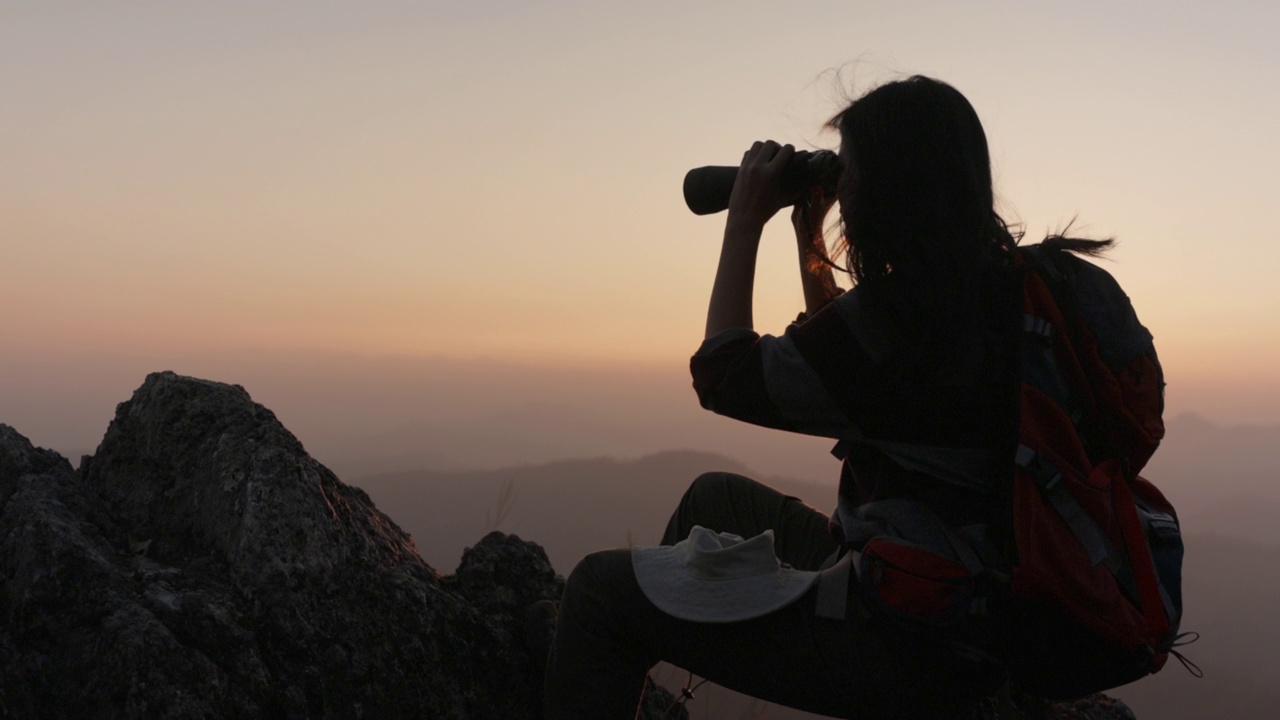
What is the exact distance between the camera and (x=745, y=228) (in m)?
2.49

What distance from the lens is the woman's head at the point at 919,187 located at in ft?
7.01

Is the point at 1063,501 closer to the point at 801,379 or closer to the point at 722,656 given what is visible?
the point at 801,379

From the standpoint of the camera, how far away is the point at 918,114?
87.0 inches

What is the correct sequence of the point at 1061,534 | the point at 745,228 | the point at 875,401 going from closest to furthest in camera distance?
the point at 1061,534
the point at 875,401
the point at 745,228

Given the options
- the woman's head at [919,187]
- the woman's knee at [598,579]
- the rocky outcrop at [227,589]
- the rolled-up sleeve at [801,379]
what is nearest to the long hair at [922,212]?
the woman's head at [919,187]

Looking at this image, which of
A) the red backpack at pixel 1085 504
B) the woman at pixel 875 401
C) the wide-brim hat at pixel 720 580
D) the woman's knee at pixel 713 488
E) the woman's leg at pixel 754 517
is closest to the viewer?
the red backpack at pixel 1085 504

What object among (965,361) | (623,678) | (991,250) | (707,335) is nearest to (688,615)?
(623,678)

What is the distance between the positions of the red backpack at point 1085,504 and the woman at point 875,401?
0.08 metres

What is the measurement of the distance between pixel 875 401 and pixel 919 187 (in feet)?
1.73

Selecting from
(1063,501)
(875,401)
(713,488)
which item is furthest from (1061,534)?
(713,488)

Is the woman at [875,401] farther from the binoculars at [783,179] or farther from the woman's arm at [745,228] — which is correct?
the binoculars at [783,179]

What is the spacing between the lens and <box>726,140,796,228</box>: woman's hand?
8.21ft

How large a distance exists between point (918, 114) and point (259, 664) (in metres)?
2.36

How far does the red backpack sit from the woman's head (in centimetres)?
18
